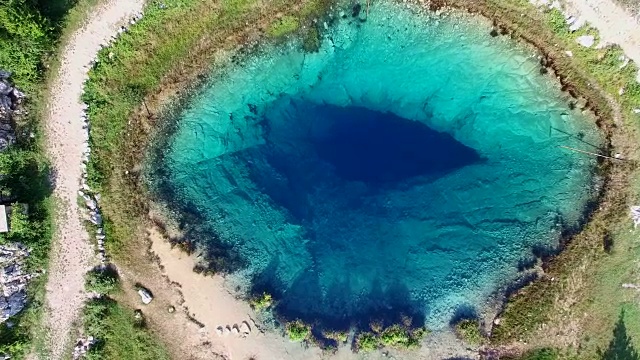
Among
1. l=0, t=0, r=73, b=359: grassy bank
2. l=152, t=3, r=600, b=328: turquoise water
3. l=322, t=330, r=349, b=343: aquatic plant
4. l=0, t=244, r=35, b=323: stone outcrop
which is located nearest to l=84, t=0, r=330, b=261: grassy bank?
l=152, t=3, r=600, b=328: turquoise water

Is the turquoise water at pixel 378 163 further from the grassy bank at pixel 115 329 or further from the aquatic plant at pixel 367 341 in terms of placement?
the grassy bank at pixel 115 329

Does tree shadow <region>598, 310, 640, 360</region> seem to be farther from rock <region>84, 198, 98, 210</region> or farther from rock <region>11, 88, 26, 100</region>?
rock <region>11, 88, 26, 100</region>

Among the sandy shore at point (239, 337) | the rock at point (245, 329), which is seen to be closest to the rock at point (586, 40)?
the sandy shore at point (239, 337)

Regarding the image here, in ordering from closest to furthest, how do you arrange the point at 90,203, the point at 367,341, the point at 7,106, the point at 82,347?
1. the point at 367,341
2. the point at 7,106
3. the point at 90,203
4. the point at 82,347

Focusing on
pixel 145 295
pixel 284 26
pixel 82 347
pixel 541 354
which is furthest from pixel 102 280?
pixel 541 354

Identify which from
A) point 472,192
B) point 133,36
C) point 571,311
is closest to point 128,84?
point 133,36

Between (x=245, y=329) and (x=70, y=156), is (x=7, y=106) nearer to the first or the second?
(x=70, y=156)
